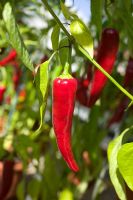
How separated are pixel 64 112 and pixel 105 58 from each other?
0.76 ft

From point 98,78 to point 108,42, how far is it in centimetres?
7

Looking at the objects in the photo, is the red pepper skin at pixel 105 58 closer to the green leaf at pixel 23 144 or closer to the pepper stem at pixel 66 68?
the pepper stem at pixel 66 68

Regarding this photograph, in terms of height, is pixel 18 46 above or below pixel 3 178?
above

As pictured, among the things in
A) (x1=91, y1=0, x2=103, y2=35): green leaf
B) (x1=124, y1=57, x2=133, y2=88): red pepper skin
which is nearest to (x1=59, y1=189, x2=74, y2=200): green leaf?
(x1=124, y1=57, x2=133, y2=88): red pepper skin

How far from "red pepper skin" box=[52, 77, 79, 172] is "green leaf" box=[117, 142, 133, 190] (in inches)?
2.7

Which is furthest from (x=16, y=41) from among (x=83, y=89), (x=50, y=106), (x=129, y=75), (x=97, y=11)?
(x=50, y=106)

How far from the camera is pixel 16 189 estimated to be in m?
1.94

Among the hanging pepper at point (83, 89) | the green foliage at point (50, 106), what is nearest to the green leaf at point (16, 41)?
the green foliage at point (50, 106)

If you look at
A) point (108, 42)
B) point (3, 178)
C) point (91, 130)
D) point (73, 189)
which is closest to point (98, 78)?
point (108, 42)

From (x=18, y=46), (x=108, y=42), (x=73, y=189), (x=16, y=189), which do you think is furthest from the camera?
(x=16, y=189)

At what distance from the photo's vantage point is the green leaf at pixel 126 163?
633 millimetres

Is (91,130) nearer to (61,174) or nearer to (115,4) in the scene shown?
(61,174)

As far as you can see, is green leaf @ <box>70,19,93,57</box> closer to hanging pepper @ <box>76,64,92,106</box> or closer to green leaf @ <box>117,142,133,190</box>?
green leaf @ <box>117,142,133,190</box>

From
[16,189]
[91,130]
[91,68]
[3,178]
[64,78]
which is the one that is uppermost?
[64,78]
